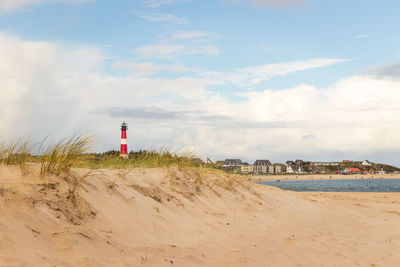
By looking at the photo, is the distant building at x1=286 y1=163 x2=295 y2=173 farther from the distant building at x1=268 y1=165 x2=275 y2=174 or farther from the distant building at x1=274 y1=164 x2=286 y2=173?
the distant building at x1=268 y1=165 x2=275 y2=174

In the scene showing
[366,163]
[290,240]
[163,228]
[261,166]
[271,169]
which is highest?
[163,228]

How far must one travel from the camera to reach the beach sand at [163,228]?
11.6 feet

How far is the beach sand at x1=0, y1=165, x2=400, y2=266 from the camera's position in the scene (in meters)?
3.53

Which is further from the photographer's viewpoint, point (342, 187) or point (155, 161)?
point (342, 187)

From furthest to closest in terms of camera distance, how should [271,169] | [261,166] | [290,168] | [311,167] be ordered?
[311,167] < [290,168] < [271,169] < [261,166]

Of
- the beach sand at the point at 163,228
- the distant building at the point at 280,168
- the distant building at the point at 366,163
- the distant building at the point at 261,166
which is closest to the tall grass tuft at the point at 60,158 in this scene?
the beach sand at the point at 163,228

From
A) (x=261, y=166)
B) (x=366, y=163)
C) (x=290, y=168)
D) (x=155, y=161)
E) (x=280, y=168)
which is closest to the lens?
(x=155, y=161)

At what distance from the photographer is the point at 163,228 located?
5234 millimetres

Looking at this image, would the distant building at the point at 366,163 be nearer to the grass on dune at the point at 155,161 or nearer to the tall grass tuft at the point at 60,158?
the grass on dune at the point at 155,161

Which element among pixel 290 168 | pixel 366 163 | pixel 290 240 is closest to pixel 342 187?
pixel 290 240

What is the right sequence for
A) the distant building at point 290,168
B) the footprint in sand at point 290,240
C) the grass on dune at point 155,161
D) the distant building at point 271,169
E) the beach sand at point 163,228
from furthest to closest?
the distant building at point 290,168
the distant building at point 271,169
the grass on dune at point 155,161
the footprint in sand at point 290,240
the beach sand at point 163,228

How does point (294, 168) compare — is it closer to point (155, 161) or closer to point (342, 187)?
point (342, 187)

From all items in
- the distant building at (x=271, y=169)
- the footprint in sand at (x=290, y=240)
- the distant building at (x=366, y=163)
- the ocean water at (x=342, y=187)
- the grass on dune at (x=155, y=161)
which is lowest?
the distant building at (x=271, y=169)

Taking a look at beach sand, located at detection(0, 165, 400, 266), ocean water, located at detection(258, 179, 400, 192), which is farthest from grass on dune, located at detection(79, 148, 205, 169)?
ocean water, located at detection(258, 179, 400, 192)
